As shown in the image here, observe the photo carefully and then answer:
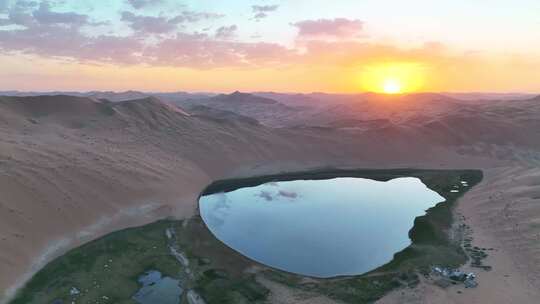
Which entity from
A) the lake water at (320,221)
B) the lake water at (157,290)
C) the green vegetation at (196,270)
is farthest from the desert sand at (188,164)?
the lake water at (157,290)

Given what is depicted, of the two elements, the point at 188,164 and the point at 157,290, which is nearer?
the point at 157,290

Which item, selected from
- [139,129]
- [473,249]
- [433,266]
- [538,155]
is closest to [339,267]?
[433,266]

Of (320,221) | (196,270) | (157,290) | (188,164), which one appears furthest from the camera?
(188,164)

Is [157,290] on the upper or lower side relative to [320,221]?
lower

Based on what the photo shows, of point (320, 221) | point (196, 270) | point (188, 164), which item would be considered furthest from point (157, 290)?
point (188, 164)

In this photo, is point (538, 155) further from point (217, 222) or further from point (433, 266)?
point (217, 222)

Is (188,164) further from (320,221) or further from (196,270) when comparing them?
(196,270)

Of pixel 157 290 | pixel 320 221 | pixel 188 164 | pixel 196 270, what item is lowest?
pixel 157 290
